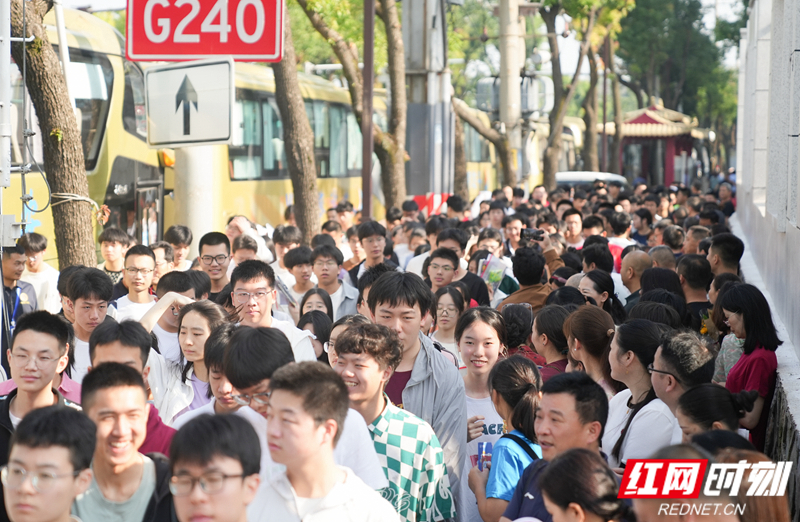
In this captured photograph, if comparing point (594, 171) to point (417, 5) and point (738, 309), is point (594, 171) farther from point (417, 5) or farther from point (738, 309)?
point (738, 309)

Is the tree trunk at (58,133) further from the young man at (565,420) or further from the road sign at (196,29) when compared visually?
the young man at (565,420)

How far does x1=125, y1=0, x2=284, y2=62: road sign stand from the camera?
7.29 meters

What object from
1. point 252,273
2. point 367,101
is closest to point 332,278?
point 252,273

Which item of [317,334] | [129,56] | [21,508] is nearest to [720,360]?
[317,334]

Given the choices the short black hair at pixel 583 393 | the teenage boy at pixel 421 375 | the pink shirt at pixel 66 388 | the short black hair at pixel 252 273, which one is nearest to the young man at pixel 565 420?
the short black hair at pixel 583 393

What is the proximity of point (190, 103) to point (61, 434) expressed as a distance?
430 centimetres

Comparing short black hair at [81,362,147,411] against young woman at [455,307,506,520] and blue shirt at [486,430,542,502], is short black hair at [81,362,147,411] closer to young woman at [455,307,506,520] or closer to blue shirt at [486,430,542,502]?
blue shirt at [486,430,542,502]

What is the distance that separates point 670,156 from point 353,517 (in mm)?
38935

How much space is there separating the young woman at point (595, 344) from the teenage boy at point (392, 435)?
1.29 m

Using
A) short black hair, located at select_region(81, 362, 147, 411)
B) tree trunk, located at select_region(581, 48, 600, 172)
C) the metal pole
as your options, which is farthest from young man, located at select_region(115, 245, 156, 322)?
tree trunk, located at select_region(581, 48, 600, 172)

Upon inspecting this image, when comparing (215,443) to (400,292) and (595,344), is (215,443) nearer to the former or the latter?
(400,292)

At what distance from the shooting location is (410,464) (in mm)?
3887

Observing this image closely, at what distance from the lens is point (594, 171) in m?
31.7

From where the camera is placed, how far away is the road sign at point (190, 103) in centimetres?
686
